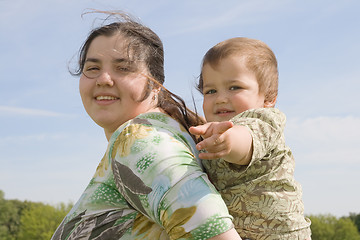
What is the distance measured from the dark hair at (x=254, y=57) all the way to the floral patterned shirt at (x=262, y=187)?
2.12ft

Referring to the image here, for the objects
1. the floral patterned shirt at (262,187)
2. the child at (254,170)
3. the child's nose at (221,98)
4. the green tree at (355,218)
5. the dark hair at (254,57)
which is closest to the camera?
the child at (254,170)

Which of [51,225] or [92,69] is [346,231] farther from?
[92,69]

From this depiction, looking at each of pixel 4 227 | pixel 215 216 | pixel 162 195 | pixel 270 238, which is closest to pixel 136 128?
pixel 162 195

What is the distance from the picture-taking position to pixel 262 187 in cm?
300

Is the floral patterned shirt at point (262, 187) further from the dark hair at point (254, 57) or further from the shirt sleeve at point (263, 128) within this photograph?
the dark hair at point (254, 57)

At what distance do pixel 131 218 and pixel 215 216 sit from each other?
1.97ft

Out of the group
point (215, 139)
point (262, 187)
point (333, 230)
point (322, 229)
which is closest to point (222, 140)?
point (215, 139)

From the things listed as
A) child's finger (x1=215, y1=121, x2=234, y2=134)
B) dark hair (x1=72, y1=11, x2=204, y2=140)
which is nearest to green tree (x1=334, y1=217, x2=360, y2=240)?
dark hair (x1=72, y1=11, x2=204, y2=140)

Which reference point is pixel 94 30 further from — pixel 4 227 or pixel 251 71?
pixel 4 227

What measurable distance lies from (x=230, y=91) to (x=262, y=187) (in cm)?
84

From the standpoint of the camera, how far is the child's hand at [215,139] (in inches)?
99.0

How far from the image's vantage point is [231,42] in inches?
149

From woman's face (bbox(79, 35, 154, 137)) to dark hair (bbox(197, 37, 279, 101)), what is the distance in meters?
0.57

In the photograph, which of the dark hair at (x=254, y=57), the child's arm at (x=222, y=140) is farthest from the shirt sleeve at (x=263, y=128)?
the dark hair at (x=254, y=57)
